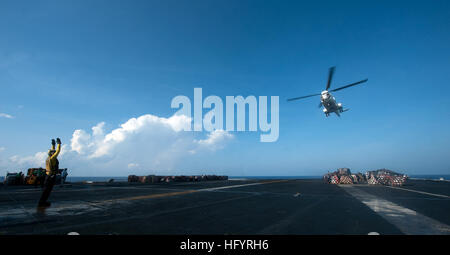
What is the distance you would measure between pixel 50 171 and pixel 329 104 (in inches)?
1464

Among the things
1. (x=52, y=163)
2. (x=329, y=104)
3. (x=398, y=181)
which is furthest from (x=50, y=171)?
(x=329, y=104)

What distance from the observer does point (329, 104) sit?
33.4 meters

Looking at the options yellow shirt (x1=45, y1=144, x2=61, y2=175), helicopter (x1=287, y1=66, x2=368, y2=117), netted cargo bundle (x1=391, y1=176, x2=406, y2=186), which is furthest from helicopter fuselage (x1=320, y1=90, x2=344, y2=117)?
yellow shirt (x1=45, y1=144, x2=61, y2=175)

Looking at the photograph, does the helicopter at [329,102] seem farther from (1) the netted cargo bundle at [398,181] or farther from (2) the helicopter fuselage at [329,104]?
(1) the netted cargo bundle at [398,181]

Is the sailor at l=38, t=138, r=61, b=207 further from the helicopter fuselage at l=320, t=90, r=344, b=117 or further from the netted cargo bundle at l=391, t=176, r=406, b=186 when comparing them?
the helicopter fuselage at l=320, t=90, r=344, b=117

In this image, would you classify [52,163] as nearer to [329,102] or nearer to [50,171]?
[50,171]
